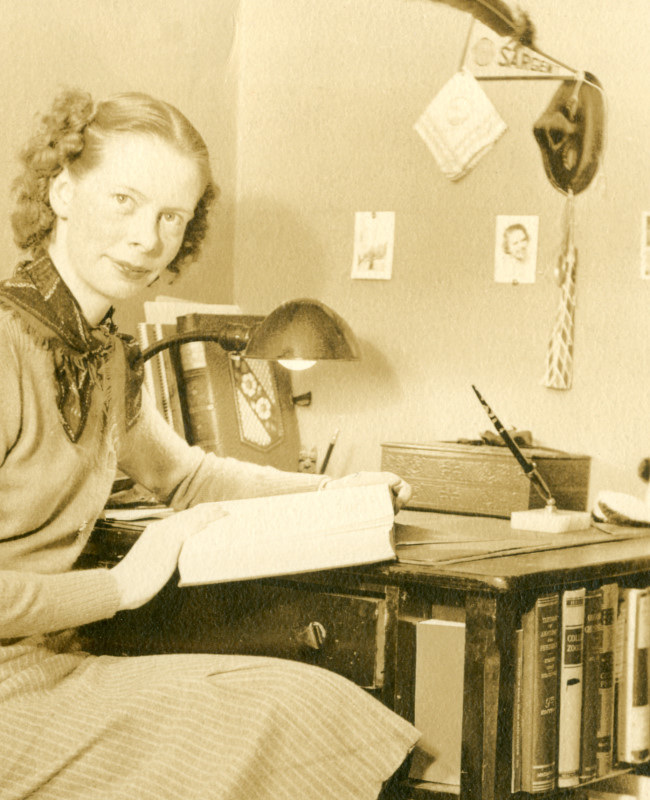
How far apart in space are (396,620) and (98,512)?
402mm

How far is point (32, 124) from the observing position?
1.57 meters

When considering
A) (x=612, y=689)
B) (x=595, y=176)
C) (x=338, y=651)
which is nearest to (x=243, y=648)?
(x=338, y=651)

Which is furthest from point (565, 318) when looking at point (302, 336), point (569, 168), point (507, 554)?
point (507, 554)

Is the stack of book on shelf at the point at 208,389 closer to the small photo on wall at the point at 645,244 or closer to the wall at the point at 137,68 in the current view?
the wall at the point at 137,68

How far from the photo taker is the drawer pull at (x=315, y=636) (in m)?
1.20

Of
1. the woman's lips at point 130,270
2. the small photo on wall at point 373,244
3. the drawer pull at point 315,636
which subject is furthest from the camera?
the small photo on wall at point 373,244

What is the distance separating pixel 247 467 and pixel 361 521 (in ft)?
1.37

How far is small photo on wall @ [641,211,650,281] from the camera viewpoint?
5.59 ft

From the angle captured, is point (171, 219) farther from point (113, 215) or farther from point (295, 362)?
point (295, 362)

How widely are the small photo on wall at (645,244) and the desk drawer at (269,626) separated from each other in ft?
2.74

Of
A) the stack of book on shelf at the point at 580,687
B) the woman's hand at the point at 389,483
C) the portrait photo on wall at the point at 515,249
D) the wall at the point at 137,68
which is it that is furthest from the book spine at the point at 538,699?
the wall at the point at 137,68

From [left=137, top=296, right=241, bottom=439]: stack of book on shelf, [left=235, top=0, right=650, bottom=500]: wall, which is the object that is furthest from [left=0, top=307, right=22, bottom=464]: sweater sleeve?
[left=235, top=0, right=650, bottom=500]: wall

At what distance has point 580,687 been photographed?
1.21 metres

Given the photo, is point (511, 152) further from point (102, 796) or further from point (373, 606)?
point (102, 796)
